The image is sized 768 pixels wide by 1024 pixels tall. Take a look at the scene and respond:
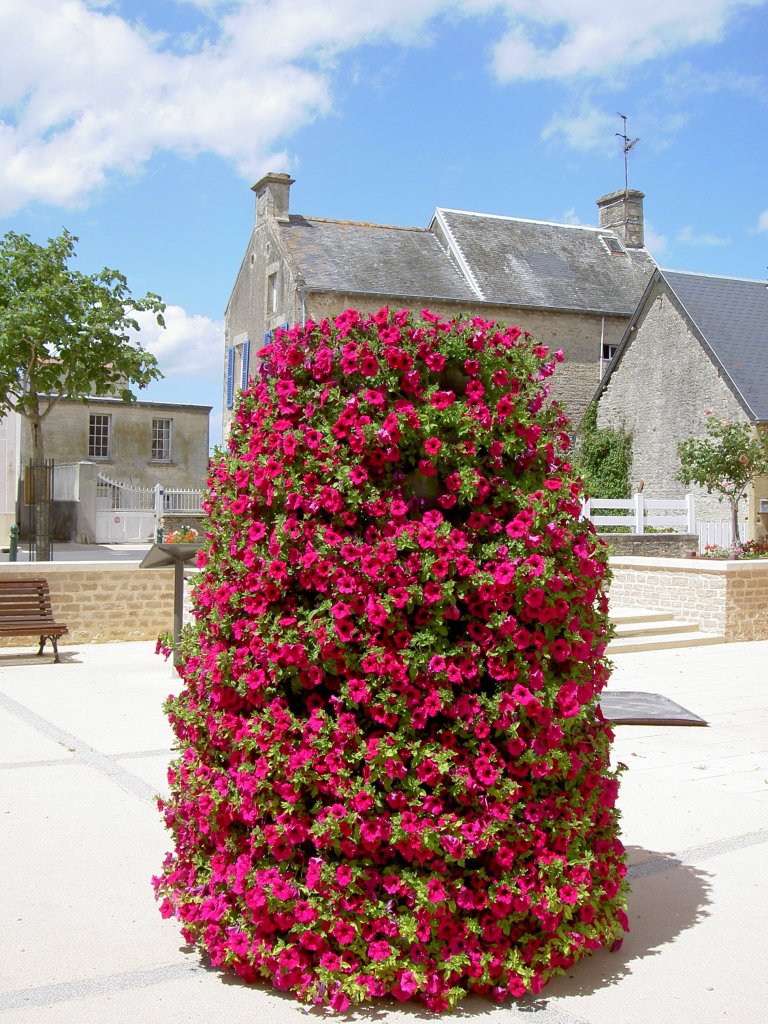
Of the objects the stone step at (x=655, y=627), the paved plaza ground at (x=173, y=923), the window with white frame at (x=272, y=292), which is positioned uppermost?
the window with white frame at (x=272, y=292)

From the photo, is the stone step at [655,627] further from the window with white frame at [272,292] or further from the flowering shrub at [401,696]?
the window with white frame at [272,292]

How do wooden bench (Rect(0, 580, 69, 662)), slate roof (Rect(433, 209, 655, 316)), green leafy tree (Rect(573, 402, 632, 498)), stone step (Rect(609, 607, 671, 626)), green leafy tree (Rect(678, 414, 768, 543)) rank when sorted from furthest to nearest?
slate roof (Rect(433, 209, 655, 316)), green leafy tree (Rect(573, 402, 632, 498)), green leafy tree (Rect(678, 414, 768, 543)), stone step (Rect(609, 607, 671, 626)), wooden bench (Rect(0, 580, 69, 662))

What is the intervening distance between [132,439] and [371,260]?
961cm

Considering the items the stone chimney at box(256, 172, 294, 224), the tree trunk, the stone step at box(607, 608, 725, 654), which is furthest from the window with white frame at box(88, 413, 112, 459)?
the stone step at box(607, 608, 725, 654)

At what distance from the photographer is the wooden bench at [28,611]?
33.5 feet

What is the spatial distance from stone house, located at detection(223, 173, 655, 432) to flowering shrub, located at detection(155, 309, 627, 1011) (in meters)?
23.8

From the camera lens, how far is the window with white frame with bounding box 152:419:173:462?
32.9 meters

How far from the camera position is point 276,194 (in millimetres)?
29109

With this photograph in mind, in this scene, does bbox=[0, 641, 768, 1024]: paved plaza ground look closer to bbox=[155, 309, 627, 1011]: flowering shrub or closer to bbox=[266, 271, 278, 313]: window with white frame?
bbox=[155, 309, 627, 1011]: flowering shrub

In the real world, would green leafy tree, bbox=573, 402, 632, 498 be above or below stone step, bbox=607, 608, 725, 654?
above

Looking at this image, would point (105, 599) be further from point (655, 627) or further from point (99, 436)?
point (99, 436)

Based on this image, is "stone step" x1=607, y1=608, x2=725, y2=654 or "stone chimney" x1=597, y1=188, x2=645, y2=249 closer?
"stone step" x1=607, y1=608, x2=725, y2=654

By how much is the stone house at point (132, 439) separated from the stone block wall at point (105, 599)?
1944cm

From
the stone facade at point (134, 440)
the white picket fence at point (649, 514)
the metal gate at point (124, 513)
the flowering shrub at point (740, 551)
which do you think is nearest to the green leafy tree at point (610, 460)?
the white picket fence at point (649, 514)
